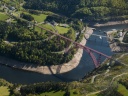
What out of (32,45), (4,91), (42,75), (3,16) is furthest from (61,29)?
(4,91)

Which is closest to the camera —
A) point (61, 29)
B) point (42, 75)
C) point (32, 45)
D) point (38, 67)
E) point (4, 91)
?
point (4, 91)

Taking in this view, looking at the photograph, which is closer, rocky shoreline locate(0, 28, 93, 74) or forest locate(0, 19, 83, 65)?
rocky shoreline locate(0, 28, 93, 74)

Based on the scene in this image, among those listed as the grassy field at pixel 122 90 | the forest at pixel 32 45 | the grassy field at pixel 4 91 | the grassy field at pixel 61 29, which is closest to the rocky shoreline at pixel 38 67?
the forest at pixel 32 45

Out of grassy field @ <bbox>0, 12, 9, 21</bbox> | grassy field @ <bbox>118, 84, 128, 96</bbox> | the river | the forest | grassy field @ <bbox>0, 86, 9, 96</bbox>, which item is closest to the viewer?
grassy field @ <bbox>0, 86, 9, 96</bbox>

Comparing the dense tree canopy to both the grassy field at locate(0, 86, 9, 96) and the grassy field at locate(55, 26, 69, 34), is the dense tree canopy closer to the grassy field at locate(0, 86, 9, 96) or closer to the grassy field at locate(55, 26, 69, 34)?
the grassy field at locate(55, 26, 69, 34)

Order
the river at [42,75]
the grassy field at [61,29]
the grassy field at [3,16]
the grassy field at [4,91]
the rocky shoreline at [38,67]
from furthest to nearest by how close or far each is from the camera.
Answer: the grassy field at [3,16], the grassy field at [61,29], the rocky shoreline at [38,67], the river at [42,75], the grassy field at [4,91]

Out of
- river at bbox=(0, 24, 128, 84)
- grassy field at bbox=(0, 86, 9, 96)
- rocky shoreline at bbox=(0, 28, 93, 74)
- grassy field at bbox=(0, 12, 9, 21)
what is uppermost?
→ grassy field at bbox=(0, 12, 9, 21)

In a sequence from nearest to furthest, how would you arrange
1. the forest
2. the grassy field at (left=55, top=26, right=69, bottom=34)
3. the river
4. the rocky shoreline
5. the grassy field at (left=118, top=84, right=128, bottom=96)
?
the grassy field at (left=118, top=84, right=128, bottom=96), the river, the rocky shoreline, the forest, the grassy field at (left=55, top=26, right=69, bottom=34)

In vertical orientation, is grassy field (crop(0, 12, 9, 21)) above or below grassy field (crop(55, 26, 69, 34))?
above

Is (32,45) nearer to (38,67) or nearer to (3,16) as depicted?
(38,67)

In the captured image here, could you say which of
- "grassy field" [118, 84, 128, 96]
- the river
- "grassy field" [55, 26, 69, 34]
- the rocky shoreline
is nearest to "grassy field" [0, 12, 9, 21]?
"grassy field" [55, 26, 69, 34]

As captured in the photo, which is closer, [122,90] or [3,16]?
[122,90]

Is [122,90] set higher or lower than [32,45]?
lower

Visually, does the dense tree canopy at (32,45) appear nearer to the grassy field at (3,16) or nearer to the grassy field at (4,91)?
the grassy field at (3,16)
